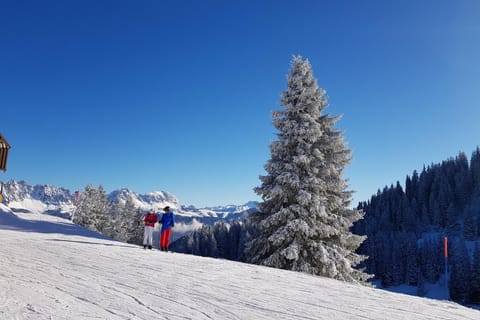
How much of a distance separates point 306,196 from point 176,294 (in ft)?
25.4

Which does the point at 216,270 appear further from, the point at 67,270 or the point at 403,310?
the point at 403,310

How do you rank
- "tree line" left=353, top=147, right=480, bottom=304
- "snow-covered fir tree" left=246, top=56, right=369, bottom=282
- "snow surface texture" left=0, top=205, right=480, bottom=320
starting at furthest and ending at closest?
1. "tree line" left=353, top=147, right=480, bottom=304
2. "snow-covered fir tree" left=246, top=56, right=369, bottom=282
3. "snow surface texture" left=0, top=205, right=480, bottom=320

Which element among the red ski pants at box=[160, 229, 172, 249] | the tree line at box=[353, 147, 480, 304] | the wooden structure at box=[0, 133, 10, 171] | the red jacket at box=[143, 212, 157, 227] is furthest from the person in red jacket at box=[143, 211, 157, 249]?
the tree line at box=[353, 147, 480, 304]

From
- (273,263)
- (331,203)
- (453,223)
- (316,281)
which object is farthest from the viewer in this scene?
(453,223)

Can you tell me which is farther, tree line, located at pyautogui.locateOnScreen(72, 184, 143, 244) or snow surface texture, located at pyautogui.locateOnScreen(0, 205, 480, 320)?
tree line, located at pyautogui.locateOnScreen(72, 184, 143, 244)

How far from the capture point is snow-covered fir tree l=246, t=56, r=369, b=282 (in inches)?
494

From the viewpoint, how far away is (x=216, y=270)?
31.2 feet

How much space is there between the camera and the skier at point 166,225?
13570 mm

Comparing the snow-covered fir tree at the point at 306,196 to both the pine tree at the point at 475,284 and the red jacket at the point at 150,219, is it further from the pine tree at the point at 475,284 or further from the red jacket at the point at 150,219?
the pine tree at the point at 475,284

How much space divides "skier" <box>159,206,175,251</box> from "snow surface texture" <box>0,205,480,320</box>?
3.32 metres

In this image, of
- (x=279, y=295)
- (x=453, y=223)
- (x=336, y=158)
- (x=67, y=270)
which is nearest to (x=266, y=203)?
(x=336, y=158)

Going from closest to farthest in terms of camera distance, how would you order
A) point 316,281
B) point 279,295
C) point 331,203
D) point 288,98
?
point 279,295, point 316,281, point 331,203, point 288,98

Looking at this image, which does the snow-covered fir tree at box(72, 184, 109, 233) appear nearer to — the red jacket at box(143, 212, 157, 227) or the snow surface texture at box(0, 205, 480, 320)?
the red jacket at box(143, 212, 157, 227)

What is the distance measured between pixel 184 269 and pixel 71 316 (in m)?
4.54
